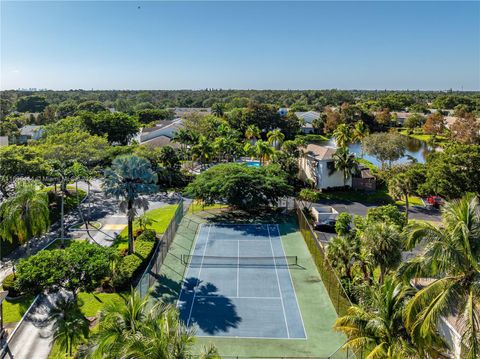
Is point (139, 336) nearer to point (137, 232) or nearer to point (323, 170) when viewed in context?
point (137, 232)

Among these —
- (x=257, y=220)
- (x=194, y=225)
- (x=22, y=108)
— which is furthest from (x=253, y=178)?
(x=22, y=108)

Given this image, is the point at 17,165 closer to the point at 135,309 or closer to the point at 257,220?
the point at 257,220

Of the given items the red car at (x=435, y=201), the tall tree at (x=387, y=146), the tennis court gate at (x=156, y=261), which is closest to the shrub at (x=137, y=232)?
the tennis court gate at (x=156, y=261)

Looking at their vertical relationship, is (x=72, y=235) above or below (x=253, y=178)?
below

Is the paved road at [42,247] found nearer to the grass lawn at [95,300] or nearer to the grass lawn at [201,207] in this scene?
the grass lawn at [95,300]

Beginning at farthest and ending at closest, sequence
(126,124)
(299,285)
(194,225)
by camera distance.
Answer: (126,124)
(194,225)
(299,285)

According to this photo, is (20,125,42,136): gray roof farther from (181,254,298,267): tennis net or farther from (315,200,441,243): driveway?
(315,200,441,243): driveway
